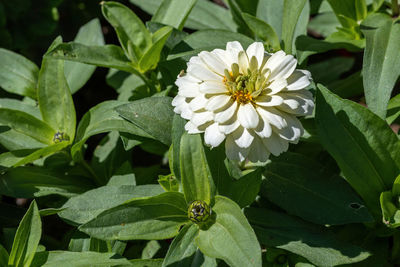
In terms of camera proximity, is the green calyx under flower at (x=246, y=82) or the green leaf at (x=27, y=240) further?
the green leaf at (x=27, y=240)

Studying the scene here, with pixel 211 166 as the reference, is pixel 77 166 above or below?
below

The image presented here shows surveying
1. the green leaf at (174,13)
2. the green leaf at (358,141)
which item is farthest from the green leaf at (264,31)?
the green leaf at (358,141)

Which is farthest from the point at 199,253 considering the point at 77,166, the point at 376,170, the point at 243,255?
the point at 77,166

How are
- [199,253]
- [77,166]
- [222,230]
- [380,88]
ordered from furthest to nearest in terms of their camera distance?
[77,166] < [380,88] < [199,253] < [222,230]

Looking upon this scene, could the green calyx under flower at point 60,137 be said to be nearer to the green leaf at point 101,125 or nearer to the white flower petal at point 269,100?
the green leaf at point 101,125

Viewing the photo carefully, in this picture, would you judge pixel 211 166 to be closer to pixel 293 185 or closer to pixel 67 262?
pixel 293 185

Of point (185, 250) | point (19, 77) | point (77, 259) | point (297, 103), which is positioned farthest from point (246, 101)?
point (19, 77)

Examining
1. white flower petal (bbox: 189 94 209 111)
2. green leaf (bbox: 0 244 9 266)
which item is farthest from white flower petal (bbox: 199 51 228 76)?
green leaf (bbox: 0 244 9 266)
